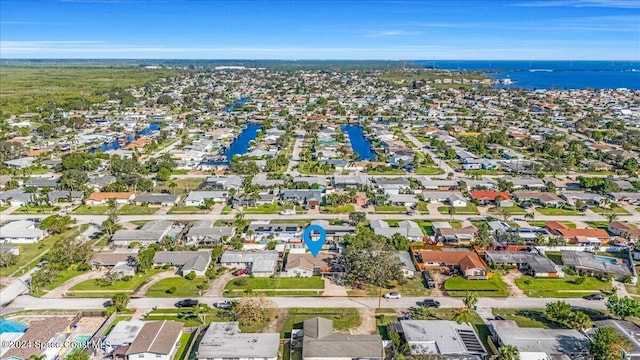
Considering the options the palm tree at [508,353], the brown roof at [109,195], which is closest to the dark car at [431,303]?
the palm tree at [508,353]

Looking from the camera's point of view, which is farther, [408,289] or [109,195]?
[109,195]

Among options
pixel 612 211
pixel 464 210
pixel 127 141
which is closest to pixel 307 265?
pixel 464 210

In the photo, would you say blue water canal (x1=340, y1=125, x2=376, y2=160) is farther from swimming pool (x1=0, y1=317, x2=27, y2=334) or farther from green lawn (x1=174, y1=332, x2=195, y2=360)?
swimming pool (x1=0, y1=317, x2=27, y2=334)

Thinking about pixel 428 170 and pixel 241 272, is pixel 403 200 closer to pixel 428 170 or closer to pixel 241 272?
pixel 428 170

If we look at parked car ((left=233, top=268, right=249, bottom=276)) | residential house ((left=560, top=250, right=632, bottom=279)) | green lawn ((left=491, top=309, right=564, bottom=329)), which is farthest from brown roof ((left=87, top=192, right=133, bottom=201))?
residential house ((left=560, top=250, right=632, bottom=279))

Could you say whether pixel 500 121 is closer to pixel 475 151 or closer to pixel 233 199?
pixel 475 151

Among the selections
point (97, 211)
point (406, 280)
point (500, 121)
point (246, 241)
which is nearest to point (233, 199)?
point (246, 241)
